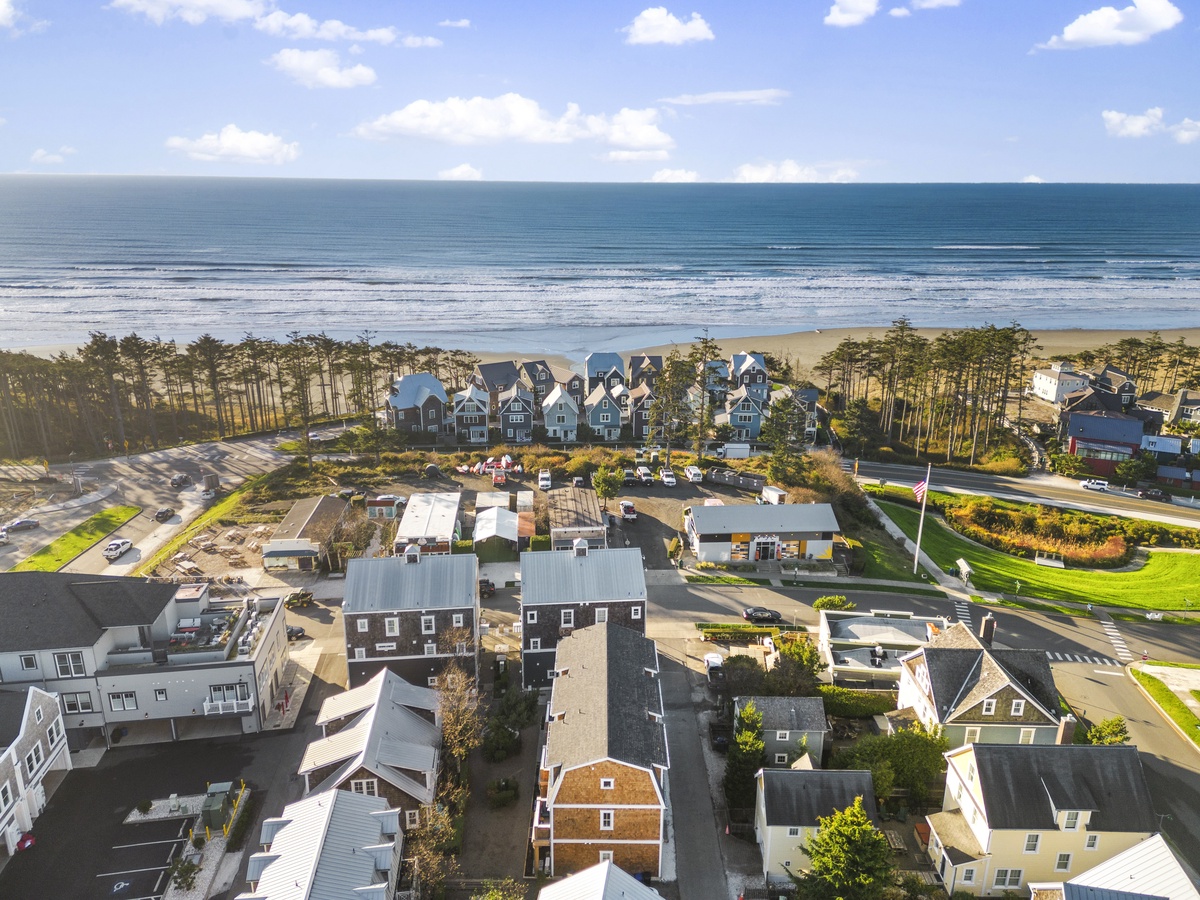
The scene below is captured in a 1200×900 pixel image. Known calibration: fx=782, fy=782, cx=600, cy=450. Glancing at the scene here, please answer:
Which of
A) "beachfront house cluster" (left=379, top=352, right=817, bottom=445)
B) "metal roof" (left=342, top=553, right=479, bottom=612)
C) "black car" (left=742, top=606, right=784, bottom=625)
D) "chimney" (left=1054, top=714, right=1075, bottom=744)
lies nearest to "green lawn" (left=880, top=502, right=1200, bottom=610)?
"black car" (left=742, top=606, right=784, bottom=625)

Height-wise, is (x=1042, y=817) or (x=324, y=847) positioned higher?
(x=324, y=847)

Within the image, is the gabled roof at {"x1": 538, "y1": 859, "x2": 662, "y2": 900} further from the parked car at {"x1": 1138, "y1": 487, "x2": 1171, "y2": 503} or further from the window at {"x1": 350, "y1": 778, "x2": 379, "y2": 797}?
the parked car at {"x1": 1138, "y1": 487, "x2": 1171, "y2": 503}

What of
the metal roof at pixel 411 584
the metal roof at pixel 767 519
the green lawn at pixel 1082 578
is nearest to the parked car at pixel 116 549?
the metal roof at pixel 411 584

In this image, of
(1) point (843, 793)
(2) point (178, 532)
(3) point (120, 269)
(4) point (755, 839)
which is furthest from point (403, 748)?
(3) point (120, 269)

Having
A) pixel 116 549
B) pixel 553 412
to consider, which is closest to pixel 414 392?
pixel 553 412

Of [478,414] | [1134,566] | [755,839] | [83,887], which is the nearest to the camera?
[83,887]

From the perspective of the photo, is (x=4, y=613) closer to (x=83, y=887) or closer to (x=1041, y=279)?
(x=83, y=887)

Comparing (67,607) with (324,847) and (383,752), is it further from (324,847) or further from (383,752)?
(324,847)
